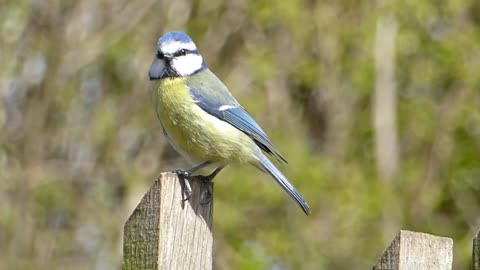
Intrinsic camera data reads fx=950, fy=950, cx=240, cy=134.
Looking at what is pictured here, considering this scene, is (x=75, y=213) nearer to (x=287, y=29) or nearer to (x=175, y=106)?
(x=287, y=29)

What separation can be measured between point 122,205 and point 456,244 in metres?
2.00

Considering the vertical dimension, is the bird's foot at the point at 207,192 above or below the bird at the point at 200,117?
below

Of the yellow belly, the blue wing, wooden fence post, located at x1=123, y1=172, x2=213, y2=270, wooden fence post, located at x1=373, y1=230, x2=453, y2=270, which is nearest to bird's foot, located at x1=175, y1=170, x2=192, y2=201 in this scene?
wooden fence post, located at x1=123, y1=172, x2=213, y2=270

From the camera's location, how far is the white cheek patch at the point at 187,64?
3.38m

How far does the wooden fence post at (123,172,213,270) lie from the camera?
1.95 m

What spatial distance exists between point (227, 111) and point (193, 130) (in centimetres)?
22

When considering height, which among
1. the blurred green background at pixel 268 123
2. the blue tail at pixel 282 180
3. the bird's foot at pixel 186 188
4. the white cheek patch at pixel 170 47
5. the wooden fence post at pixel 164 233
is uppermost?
the blurred green background at pixel 268 123

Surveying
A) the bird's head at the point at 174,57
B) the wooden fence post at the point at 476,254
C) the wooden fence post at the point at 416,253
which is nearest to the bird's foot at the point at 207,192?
the wooden fence post at the point at 416,253

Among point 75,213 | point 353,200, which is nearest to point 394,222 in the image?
point 353,200

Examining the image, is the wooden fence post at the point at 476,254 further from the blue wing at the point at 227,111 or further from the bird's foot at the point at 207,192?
the blue wing at the point at 227,111

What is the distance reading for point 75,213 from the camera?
555cm

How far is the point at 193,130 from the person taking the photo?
→ 10.4 feet

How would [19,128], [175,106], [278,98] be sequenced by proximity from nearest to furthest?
[175,106], [19,128], [278,98]

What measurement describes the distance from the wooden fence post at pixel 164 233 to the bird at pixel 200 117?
3.48ft
